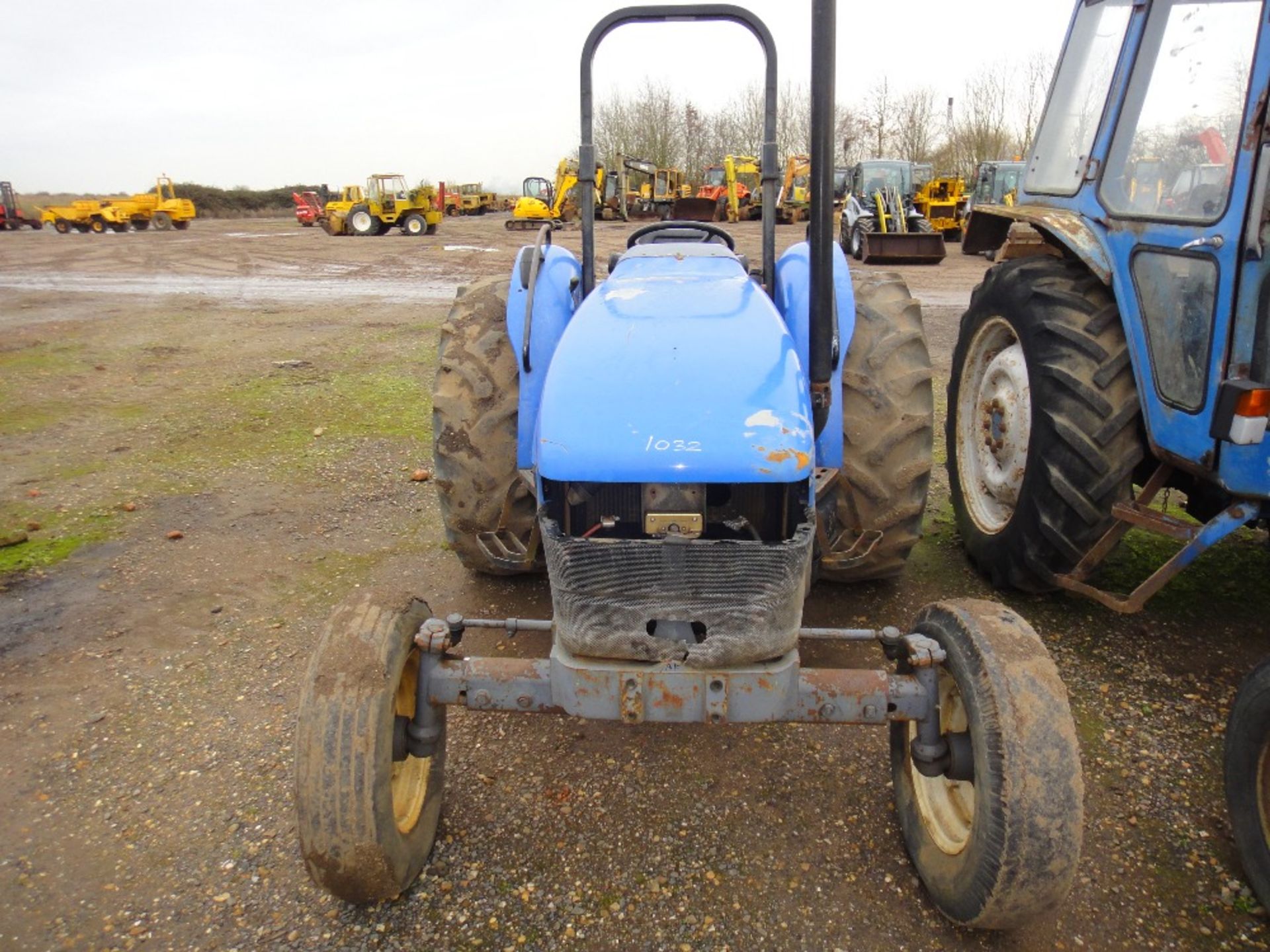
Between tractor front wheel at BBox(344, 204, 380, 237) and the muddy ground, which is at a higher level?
tractor front wheel at BBox(344, 204, 380, 237)

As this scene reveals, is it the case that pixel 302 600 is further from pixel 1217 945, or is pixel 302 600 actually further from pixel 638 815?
pixel 1217 945

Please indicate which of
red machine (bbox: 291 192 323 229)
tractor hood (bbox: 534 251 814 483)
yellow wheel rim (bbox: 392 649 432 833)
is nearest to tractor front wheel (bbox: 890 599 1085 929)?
tractor hood (bbox: 534 251 814 483)

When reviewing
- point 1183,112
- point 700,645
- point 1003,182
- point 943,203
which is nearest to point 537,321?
point 700,645

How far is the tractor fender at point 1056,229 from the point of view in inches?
128

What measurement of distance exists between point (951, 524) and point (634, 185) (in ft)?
101

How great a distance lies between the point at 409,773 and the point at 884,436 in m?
1.85

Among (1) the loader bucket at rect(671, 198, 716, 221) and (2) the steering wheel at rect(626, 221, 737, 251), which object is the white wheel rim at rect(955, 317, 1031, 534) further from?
(1) the loader bucket at rect(671, 198, 716, 221)

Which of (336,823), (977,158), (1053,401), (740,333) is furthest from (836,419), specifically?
(977,158)

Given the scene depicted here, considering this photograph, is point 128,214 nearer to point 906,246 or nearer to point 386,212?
point 386,212

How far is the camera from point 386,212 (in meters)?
28.5

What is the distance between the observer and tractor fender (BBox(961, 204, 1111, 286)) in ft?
10.7

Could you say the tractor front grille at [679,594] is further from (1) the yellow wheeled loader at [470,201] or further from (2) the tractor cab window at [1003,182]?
(1) the yellow wheeled loader at [470,201]

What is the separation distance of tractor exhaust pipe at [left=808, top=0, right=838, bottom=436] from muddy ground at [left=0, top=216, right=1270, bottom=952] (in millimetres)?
1305

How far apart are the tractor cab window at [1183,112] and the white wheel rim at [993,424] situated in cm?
71
